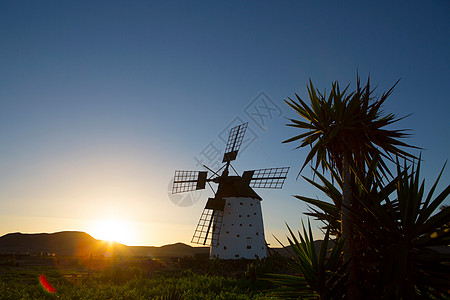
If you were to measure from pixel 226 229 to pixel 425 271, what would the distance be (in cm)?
2218

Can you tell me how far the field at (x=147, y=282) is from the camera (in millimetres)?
10062

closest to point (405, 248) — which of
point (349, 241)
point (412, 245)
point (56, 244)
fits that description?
point (412, 245)

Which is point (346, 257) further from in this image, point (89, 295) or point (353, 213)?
point (89, 295)

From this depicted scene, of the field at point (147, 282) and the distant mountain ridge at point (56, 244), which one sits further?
the distant mountain ridge at point (56, 244)

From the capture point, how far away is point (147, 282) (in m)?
14.0

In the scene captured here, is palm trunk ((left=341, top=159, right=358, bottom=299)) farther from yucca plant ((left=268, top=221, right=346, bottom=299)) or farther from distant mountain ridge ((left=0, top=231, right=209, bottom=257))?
distant mountain ridge ((left=0, top=231, right=209, bottom=257))

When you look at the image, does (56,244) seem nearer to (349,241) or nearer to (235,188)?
(235,188)

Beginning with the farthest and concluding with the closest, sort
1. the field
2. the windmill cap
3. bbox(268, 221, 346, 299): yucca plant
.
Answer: the windmill cap
the field
bbox(268, 221, 346, 299): yucca plant

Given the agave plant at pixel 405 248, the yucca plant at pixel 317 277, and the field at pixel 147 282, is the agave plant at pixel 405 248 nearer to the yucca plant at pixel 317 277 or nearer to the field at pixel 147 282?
the yucca plant at pixel 317 277

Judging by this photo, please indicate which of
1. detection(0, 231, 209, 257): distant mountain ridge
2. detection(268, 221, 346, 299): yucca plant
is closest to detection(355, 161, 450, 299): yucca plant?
detection(268, 221, 346, 299): yucca plant

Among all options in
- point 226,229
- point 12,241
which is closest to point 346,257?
point 226,229

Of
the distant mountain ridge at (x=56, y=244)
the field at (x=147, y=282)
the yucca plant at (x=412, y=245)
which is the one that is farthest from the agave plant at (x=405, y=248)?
the distant mountain ridge at (x=56, y=244)

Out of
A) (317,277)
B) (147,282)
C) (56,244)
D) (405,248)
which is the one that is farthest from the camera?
(56,244)

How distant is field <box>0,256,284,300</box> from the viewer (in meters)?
10.1
